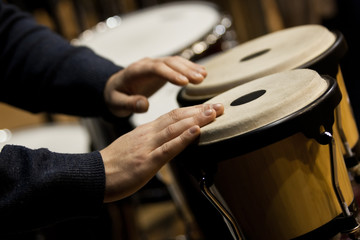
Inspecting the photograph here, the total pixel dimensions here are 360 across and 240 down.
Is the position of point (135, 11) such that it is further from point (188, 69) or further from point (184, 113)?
point (184, 113)

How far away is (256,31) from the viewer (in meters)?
3.79

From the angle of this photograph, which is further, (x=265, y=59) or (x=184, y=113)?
(x=265, y=59)

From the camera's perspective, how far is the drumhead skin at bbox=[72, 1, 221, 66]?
5.98 ft

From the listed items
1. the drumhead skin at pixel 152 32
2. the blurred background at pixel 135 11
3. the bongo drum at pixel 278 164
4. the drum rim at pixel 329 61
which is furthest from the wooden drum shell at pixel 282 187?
the blurred background at pixel 135 11

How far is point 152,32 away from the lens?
209 centimetres

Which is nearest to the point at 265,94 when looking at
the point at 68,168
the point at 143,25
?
the point at 68,168

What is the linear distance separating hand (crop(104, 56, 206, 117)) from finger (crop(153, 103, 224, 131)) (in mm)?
216

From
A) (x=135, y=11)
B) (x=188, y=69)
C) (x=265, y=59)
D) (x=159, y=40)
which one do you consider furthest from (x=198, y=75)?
(x=135, y=11)

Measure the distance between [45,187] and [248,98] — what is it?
1.27 feet

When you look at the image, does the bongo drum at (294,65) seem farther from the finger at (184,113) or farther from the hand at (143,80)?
the finger at (184,113)

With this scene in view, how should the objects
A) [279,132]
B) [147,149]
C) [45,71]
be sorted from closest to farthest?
1. [279,132]
2. [147,149]
3. [45,71]

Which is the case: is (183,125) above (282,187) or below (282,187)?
above

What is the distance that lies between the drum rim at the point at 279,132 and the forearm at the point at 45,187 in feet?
0.64

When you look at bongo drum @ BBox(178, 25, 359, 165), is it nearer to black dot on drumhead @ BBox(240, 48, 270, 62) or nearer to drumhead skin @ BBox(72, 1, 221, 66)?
black dot on drumhead @ BBox(240, 48, 270, 62)
